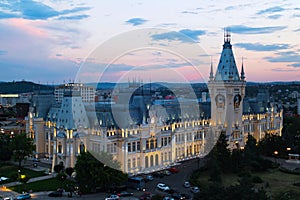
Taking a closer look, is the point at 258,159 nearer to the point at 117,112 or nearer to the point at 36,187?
the point at 117,112

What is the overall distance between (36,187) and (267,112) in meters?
57.7

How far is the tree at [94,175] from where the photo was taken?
47188mm

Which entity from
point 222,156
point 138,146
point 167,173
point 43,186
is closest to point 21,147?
point 43,186

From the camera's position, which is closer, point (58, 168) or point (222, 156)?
point (58, 168)

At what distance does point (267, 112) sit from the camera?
8825cm

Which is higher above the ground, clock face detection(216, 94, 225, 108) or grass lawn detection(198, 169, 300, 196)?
clock face detection(216, 94, 225, 108)

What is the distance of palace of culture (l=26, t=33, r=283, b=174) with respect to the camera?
2336 inches

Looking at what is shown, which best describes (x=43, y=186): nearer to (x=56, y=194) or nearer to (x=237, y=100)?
(x=56, y=194)

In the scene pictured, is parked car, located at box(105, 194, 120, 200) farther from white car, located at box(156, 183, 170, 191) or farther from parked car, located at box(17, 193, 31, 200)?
parked car, located at box(17, 193, 31, 200)

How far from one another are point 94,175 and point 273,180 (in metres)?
27.0

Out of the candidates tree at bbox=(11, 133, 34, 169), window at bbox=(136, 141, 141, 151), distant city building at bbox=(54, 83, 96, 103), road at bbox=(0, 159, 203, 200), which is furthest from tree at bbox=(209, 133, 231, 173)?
tree at bbox=(11, 133, 34, 169)

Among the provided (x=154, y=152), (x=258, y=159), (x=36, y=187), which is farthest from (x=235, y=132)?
(x=36, y=187)

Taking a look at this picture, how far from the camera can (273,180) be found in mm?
55531

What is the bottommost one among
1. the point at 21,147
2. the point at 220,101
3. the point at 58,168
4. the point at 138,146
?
the point at 58,168
